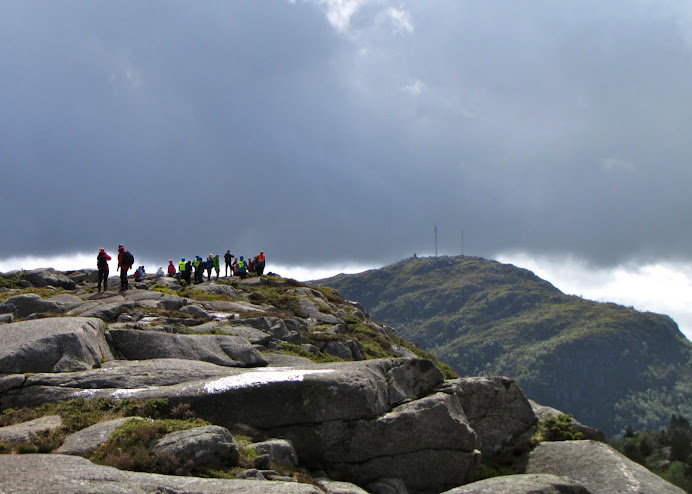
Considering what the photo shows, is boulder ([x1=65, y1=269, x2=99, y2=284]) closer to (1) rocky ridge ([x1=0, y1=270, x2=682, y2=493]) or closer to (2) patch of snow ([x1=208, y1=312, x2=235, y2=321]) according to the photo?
(2) patch of snow ([x1=208, y1=312, x2=235, y2=321])

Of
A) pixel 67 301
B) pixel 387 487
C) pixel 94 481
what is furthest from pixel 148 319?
pixel 94 481

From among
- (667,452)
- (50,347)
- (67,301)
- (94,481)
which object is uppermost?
(67,301)

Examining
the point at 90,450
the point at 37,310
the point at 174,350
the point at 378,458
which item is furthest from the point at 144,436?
the point at 37,310

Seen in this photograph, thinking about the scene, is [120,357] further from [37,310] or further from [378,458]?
[37,310]

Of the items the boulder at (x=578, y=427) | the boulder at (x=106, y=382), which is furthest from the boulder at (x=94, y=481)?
the boulder at (x=578, y=427)

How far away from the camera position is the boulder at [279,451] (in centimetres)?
1756

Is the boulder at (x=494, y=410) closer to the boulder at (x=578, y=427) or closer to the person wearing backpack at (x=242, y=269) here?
the boulder at (x=578, y=427)

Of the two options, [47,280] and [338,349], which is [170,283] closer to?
[47,280]

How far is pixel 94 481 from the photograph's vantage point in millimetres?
13391

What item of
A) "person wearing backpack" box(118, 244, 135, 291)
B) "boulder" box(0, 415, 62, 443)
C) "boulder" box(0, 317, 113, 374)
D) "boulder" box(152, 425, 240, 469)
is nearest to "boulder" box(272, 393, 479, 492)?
"boulder" box(152, 425, 240, 469)

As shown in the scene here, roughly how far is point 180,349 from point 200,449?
10188 millimetres

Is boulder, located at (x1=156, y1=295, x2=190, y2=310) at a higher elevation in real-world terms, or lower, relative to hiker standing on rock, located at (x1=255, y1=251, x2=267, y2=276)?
lower

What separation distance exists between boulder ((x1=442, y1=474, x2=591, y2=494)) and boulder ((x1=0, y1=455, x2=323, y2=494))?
14.9 feet

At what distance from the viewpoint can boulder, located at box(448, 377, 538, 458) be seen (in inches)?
974
